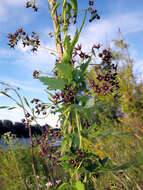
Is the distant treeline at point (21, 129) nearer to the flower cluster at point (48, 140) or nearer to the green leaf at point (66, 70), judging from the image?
the flower cluster at point (48, 140)

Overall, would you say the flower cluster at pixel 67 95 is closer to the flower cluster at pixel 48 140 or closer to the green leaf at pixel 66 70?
the green leaf at pixel 66 70

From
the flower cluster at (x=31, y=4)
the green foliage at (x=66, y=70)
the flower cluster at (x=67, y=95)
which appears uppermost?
the flower cluster at (x=31, y=4)

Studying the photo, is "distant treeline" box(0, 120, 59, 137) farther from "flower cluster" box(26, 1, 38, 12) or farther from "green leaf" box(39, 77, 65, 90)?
"flower cluster" box(26, 1, 38, 12)

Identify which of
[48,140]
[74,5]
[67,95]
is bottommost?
[48,140]

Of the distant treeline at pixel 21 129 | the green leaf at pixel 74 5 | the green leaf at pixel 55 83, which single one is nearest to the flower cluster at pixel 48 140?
the distant treeline at pixel 21 129

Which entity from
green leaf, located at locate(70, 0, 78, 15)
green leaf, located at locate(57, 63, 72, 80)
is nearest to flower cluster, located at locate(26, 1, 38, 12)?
green leaf, located at locate(70, 0, 78, 15)

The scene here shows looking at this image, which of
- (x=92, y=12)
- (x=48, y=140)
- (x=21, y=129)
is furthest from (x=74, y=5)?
(x=21, y=129)

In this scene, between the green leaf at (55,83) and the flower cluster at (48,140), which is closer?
the green leaf at (55,83)

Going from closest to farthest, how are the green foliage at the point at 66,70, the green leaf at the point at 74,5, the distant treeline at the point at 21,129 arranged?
the green foliage at the point at 66,70 < the green leaf at the point at 74,5 < the distant treeline at the point at 21,129

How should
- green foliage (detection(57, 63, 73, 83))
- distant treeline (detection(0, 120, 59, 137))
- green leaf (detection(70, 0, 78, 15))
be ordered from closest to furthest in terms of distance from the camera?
green foliage (detection(57, 63, 73, 83)), green leaf (detection(70, 0, 78, 15)), distant treeline (detection(0, 120, 59, 137))

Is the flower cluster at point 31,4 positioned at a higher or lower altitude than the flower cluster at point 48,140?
higher

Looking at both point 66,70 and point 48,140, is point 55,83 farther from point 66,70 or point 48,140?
point 48,140

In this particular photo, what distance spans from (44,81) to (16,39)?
0.45 meters

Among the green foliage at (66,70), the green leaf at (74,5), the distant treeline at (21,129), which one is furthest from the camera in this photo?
the distant treeline at (21,129)
